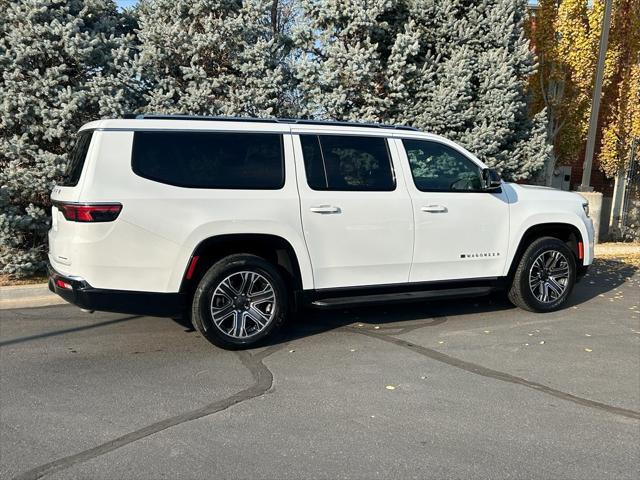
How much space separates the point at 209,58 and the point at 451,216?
5.11 metres

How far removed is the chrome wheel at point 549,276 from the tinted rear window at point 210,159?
315 centimetres

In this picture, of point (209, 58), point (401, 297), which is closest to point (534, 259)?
point (401, 297)

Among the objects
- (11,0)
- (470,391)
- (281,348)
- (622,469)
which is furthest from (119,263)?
(11,0)

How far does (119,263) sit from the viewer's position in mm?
4672

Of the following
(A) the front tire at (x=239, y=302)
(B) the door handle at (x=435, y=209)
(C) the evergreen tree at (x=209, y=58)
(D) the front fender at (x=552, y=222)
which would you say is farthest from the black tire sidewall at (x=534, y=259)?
(C) the evergreen tree at (x=209, y=58)

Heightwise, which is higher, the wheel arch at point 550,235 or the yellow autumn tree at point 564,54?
the yellow autumn tree at point 564,54

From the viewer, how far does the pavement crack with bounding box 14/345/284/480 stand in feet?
10.4

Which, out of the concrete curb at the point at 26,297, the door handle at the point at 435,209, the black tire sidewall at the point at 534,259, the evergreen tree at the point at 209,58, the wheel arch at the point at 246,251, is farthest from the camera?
the evergreen tree at the point at 209,58

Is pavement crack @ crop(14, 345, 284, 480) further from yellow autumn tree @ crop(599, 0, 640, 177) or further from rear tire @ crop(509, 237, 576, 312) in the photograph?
yellow autumn tree @ crop(599, 0, 640, 177)

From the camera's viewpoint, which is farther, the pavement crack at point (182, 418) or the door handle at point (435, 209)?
the door handle at point (435, 209)

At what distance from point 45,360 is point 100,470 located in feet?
6.98

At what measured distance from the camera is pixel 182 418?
12.5 feet

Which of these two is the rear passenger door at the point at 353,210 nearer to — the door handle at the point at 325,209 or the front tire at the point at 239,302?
the door handle at the point at 325,209

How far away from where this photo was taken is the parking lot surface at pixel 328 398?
10.7 ft
